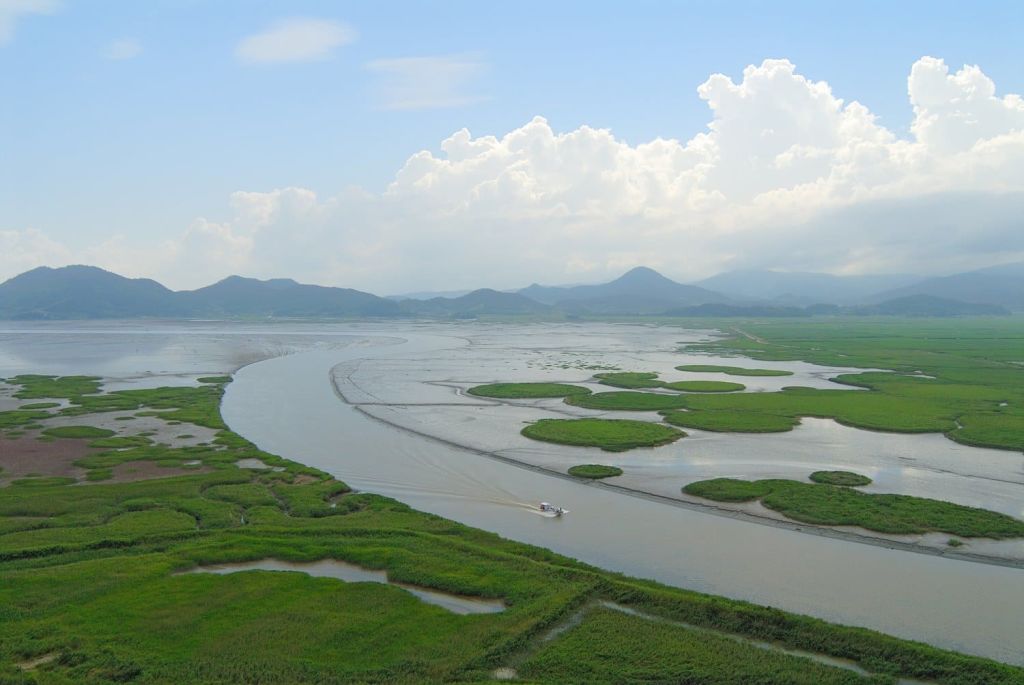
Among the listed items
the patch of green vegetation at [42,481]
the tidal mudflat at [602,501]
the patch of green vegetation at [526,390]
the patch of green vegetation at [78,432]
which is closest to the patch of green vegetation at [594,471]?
the tidal mudflat at [602,501]

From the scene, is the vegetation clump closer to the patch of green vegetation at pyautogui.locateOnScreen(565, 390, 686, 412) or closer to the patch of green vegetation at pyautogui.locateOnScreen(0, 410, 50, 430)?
the patch of green vegetation at pyautogui.locateOnScreen(0, 410, 50, 430)

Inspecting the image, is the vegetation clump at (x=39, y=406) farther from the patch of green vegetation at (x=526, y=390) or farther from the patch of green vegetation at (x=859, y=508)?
the patch of green vegetation at (x=859, y=508)

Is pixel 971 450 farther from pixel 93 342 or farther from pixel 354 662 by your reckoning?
pixel 93 342

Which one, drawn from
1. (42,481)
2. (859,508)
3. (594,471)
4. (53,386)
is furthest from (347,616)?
(53,386)

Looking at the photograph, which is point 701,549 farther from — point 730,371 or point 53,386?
point 53,386

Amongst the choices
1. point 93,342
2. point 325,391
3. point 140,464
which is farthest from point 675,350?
point 93,342
